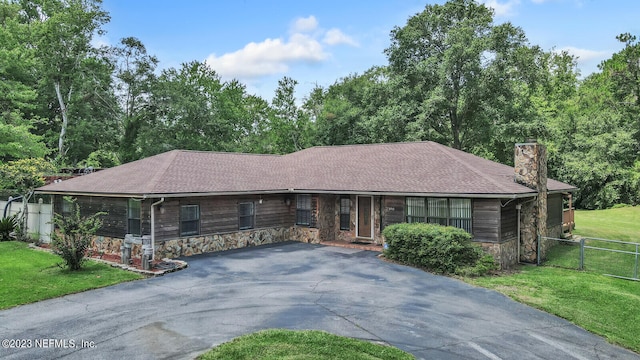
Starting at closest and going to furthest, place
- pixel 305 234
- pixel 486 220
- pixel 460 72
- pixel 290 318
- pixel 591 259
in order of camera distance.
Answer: pixel 290 318
pixel 486 220
pixel 591 259
pixel 305 234
pixel 460 72

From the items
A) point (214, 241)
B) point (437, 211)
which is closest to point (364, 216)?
point (437, 211)

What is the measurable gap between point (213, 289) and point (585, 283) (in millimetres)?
11158

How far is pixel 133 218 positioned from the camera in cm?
1572

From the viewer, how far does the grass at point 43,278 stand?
10430 millimetres

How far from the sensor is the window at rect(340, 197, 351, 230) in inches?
759

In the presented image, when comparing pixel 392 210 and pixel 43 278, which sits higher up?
pixel 392 210

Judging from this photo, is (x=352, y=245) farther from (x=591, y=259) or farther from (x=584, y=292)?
(x=591, y=259)

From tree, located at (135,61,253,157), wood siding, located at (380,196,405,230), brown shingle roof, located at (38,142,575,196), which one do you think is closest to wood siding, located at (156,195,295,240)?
brown shingle roof, located at (38,142,575,196)

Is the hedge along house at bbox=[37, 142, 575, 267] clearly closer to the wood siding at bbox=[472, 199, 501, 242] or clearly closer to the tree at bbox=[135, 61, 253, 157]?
the wood siding at bbox=[472, 199, 501, 242]

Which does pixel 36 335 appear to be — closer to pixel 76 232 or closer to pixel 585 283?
pixel 76 232

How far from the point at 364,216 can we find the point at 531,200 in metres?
6.99

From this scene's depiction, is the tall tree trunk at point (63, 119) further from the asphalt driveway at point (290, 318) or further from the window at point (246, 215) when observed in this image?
the asphalt driveway at point (290, 318)

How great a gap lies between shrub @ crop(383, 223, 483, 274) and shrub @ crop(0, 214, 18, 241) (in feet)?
59.3

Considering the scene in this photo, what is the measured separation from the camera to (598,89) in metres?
45.5
